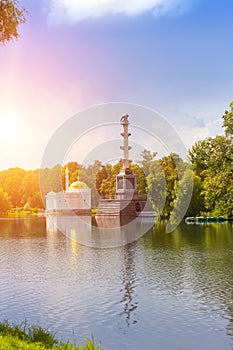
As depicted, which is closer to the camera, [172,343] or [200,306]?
[172,343]

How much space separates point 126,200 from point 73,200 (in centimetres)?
2616

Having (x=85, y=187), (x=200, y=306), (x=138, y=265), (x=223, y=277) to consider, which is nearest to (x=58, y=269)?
(x=138, y=265)

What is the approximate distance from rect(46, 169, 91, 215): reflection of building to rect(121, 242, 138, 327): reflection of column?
65544 millimetres

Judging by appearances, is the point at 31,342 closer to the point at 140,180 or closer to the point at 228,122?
the point at 228,122

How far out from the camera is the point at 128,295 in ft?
57.9

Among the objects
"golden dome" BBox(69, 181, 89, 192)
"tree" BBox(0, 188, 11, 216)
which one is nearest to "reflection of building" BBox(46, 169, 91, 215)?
"golden dome" BBox(69, 181, 89, 192)

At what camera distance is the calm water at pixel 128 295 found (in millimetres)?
13141

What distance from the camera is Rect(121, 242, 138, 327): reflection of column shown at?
1545 centimetres

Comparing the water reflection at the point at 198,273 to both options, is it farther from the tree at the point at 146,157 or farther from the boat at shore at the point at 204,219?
the tree at the point at 146,157

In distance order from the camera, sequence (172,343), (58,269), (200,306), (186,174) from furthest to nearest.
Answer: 1. (186,174)
2. (58,269)
3. (200,306)
4. (172,343)

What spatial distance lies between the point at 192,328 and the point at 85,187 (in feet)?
282

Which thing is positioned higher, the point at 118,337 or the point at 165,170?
the point at 165,170

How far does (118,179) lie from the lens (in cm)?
7438

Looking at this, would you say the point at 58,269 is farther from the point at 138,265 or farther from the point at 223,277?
the point at 223,277
